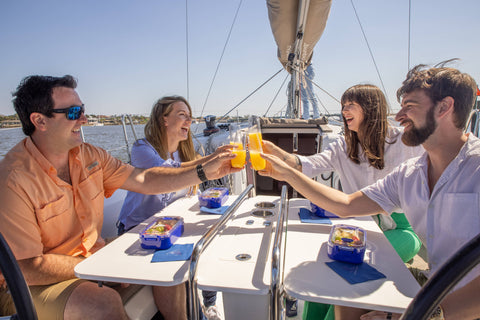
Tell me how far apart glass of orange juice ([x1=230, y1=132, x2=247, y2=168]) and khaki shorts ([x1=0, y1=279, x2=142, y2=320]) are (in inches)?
40.1

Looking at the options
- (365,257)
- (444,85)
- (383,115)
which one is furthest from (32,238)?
(383,115)

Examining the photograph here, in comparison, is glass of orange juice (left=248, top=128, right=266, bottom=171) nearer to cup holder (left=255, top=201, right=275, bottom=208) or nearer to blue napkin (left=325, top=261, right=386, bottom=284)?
cup holder (left=255, top=201, right=275, bottom=208)

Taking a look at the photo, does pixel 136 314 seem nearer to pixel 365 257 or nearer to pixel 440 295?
pixel 365 257

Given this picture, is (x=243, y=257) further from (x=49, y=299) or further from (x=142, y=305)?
(x=49, y=299)

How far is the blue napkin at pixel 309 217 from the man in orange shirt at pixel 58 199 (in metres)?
0.57

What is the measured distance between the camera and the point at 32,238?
123cm

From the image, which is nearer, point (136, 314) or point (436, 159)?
point (436, 159)

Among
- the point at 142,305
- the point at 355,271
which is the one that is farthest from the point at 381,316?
the point at 142,305

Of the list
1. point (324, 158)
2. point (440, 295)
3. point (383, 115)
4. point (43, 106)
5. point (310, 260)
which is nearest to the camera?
point (440, 295)

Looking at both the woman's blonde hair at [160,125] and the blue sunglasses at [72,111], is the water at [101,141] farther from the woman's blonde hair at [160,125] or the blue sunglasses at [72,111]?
the woman's blonde hair at [160,125]

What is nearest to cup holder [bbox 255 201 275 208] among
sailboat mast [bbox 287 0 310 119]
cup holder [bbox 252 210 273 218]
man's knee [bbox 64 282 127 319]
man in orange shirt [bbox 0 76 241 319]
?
cup holder [bbox 252 210 273 218]

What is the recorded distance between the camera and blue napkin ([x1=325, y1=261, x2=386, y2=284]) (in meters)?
1.02

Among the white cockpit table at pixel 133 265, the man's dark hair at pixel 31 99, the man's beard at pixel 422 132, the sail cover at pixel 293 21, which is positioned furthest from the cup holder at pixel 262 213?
the sail cover at pixel 293 21

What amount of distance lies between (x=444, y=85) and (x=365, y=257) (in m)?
0.83
